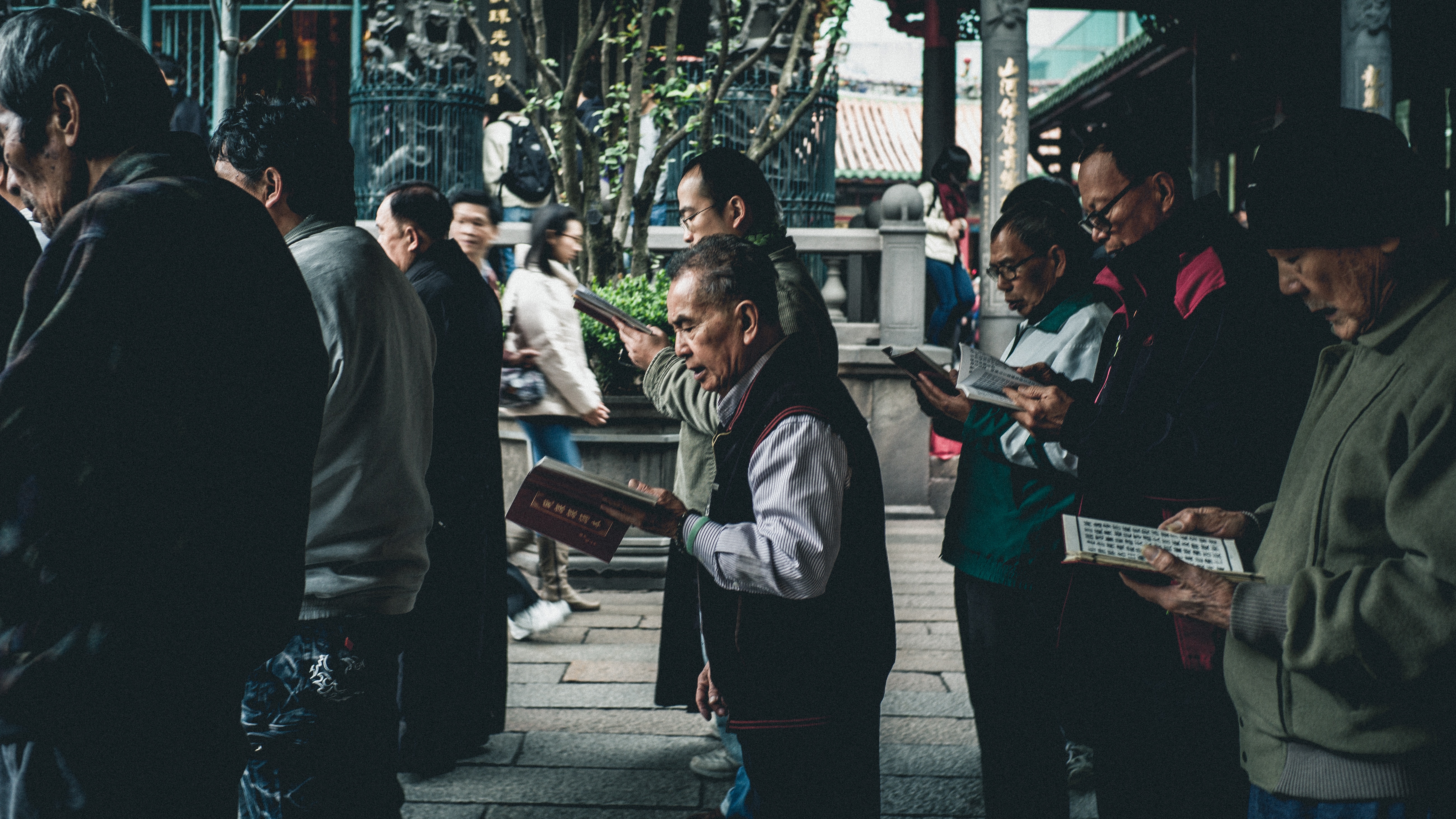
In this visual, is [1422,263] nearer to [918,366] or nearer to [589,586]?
[918,366]

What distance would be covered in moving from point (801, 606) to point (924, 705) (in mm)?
2388

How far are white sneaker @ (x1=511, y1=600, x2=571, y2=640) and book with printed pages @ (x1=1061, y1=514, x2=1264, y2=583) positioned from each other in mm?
3590

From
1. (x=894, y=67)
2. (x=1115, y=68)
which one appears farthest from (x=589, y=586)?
(x=894, y=67)

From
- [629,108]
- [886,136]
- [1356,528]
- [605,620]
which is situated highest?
[886,136]

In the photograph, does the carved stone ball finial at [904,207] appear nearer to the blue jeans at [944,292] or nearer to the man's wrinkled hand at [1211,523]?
the blue jeans at [944,292]

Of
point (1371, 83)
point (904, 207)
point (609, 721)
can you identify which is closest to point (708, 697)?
point (609, 721)

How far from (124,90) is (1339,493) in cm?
182

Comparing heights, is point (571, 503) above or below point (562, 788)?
above

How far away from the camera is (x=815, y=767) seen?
2250 mm

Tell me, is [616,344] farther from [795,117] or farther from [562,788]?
[562,788]

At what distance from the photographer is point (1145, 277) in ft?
8.63

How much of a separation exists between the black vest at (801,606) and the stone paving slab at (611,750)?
161 centimetres

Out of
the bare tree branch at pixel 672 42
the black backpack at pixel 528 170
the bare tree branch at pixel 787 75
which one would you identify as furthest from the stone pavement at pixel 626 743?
the black backpack at pixel 528 170

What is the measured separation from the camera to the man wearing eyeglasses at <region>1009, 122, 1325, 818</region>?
94.2 inches
